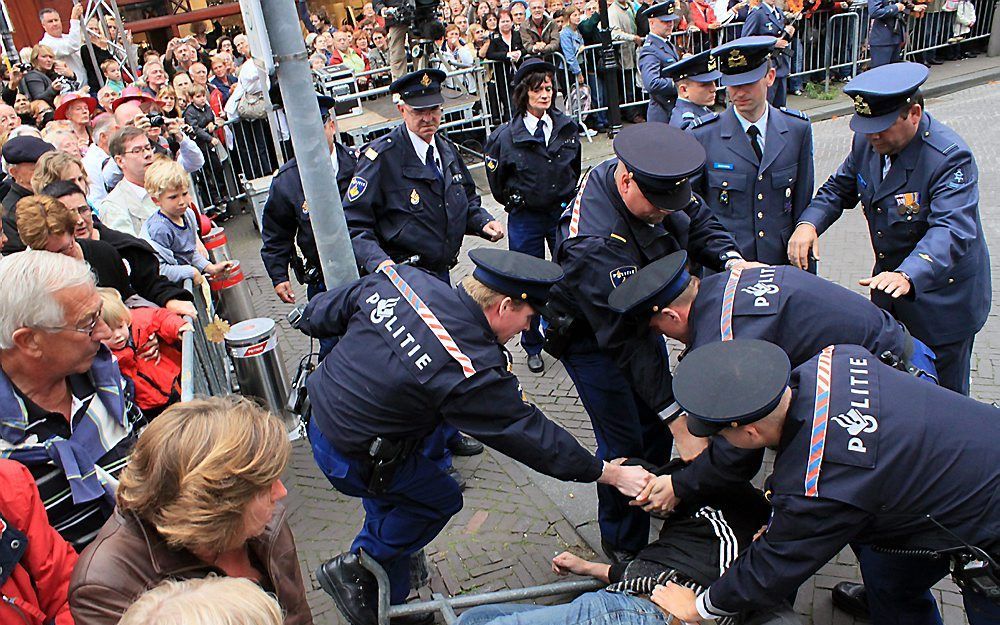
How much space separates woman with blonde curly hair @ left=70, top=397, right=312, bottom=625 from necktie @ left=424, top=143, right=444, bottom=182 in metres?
2.90

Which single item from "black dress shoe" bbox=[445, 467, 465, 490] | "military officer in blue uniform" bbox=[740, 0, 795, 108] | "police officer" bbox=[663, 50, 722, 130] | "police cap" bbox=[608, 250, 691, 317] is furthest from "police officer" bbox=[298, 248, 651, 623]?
"military officer in blue uniform" bbox=[740, 0, 795, 108]

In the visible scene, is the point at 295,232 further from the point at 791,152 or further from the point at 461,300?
the point at 791,152

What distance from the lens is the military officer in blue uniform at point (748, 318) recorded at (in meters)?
2.90

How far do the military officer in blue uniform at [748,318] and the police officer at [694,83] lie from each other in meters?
2.48

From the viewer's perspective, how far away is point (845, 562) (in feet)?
12.2

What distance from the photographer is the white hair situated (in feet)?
8.10

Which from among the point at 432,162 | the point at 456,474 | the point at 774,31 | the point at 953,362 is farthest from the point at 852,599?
the point at 774,31

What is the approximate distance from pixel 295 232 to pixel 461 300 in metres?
2.56

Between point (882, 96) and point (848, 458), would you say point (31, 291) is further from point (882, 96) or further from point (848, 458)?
point (882, 96)

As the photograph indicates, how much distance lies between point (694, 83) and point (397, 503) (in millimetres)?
3710

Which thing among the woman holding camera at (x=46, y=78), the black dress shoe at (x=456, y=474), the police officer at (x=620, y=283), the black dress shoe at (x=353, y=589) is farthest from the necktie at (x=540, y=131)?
the woman holding camera at (x=46, y=78)

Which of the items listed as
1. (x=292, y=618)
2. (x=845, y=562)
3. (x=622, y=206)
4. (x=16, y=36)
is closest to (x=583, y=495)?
(x=845, y=562)

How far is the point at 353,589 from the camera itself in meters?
3.42

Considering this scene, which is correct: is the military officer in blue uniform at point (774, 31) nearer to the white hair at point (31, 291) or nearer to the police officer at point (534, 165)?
the police officer at point (534, 165)
